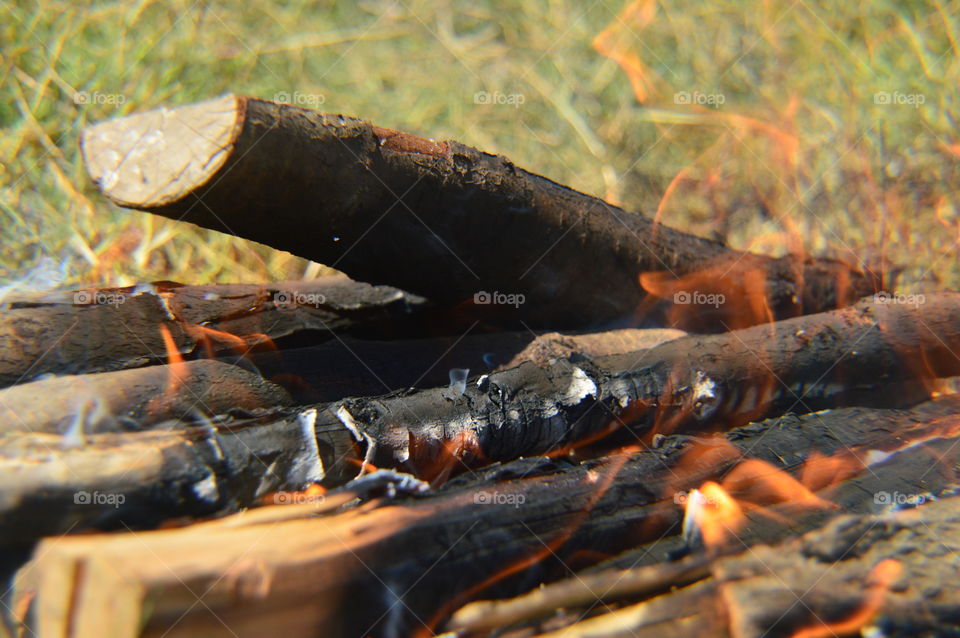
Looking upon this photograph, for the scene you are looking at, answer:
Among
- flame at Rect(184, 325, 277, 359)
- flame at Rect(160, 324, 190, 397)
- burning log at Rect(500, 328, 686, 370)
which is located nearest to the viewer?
flame at Rect(160, 324, 190, 397)

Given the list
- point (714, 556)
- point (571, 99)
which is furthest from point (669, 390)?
point (571, 99)

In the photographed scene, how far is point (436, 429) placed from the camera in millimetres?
1799

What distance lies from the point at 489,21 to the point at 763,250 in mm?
2634

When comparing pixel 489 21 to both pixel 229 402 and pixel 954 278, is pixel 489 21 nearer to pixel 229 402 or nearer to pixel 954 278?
pixel 954 278

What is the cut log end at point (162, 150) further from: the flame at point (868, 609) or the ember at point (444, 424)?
the flame at point (868, 609)

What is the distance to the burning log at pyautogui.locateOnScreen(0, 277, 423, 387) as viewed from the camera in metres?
1.75

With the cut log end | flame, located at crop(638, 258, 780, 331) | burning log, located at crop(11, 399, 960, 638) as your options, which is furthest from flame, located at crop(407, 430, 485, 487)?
flame, located at crop(638, 258, 780, 331)

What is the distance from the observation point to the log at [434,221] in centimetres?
164

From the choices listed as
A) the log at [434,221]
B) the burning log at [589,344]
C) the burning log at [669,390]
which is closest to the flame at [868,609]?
the burning log at [669,390]

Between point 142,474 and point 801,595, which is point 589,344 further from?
point 142,474

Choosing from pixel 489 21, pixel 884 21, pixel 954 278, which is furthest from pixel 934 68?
pixel 489 21

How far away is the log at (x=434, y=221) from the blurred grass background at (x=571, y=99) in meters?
0.86

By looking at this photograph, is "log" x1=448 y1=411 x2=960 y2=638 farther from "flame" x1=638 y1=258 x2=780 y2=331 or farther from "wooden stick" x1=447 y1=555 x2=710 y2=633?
"flame" x1=638 y1=258 x2=780 y2=331

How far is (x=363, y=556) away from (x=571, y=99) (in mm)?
3744
